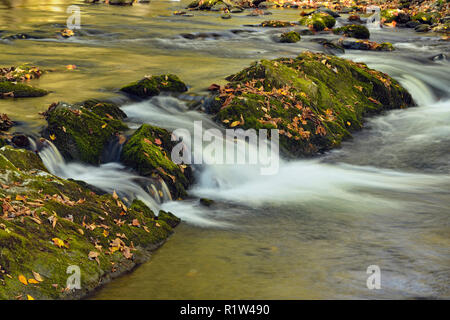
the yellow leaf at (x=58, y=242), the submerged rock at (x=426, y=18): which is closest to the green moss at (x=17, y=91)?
the yellow leaf at (x=58, y=242)

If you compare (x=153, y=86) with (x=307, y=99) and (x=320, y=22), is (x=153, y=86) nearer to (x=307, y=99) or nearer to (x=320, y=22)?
(x=307, y=99)

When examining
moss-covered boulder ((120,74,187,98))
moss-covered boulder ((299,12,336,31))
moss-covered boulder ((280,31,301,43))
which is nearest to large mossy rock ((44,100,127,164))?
moss-covered boulder ((120,74,187,98))

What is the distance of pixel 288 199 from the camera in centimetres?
833

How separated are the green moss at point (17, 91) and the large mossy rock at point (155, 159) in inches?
A: 134

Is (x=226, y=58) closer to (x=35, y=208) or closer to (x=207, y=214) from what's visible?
(x=207, y=214)

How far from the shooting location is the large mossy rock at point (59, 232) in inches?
186

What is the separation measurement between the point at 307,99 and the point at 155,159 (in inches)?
177

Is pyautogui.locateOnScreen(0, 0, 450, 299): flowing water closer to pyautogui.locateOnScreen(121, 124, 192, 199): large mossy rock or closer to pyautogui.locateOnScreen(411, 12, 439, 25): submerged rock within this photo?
pyautogui.locateOnScreen(121, 124, 192, 199): large mossy rock

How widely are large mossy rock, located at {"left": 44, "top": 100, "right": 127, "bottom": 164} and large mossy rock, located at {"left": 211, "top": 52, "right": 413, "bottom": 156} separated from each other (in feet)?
8.12

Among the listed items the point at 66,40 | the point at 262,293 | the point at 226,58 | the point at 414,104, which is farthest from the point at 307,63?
the point at 66,40

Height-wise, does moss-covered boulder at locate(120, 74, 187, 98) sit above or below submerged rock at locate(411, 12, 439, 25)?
below

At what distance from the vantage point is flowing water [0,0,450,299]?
5336 millimetres

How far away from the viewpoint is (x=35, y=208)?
5531 millimetres
